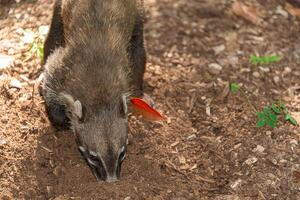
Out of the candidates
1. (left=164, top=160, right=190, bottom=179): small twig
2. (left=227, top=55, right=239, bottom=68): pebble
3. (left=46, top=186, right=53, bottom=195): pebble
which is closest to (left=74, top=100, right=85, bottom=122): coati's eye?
(left=46, top=186, right=53, bottom=195): pebble

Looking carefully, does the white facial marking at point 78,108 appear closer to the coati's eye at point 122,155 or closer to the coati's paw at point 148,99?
the coati's eye at point 122,155

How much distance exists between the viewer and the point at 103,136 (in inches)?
244

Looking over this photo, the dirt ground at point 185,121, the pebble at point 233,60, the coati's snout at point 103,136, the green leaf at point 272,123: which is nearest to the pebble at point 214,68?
the dirt ground at point 185,121

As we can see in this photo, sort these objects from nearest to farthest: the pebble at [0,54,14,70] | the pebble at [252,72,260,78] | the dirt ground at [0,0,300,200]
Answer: the dirt ground at [0,0,300,200], the pebble at [0,54,14,70], the pebble at [252,72,260,78]

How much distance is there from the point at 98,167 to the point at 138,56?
6.06 ft

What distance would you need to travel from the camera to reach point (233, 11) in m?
9.13

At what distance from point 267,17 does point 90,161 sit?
4.19 m

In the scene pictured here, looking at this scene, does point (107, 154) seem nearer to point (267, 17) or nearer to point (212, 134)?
point (212, 134)

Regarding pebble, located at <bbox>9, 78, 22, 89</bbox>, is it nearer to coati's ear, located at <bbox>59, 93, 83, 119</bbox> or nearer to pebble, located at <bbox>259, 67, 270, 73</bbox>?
coati's ear, located at <bbox>59, 93, 83, 119</bbox>

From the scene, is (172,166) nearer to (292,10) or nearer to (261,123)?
(261,123)

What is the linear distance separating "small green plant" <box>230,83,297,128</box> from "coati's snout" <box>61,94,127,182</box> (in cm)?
189

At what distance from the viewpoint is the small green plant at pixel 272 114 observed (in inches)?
291

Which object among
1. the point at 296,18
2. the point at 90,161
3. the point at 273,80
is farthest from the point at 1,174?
the point at 296,18

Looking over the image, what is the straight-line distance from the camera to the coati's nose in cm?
627
